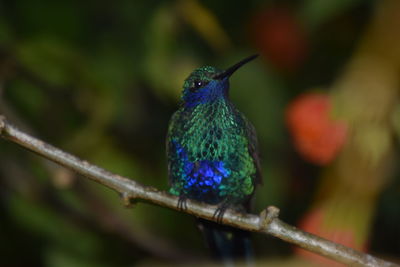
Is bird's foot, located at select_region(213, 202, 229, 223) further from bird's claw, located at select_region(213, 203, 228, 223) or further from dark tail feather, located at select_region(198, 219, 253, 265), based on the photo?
dark tail feather, located at select_region(198, 219, 253, 265)

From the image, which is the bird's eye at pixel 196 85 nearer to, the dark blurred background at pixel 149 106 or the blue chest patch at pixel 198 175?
the blue chest patch at pixel 198 175

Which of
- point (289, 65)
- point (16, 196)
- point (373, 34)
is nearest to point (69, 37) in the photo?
point (16, 196)

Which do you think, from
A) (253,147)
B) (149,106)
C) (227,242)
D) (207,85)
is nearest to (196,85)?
(207,85)

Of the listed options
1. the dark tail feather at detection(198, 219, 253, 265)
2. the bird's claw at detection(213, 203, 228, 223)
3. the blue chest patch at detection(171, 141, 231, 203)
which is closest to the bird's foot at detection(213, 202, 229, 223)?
the bird's claw at detection(213, 203, 228, 223)

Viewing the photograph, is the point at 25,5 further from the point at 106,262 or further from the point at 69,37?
the point at 106,262

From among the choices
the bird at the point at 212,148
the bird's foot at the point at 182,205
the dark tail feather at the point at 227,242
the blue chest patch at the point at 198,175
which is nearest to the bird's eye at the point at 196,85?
the bird at the point at 212,148
